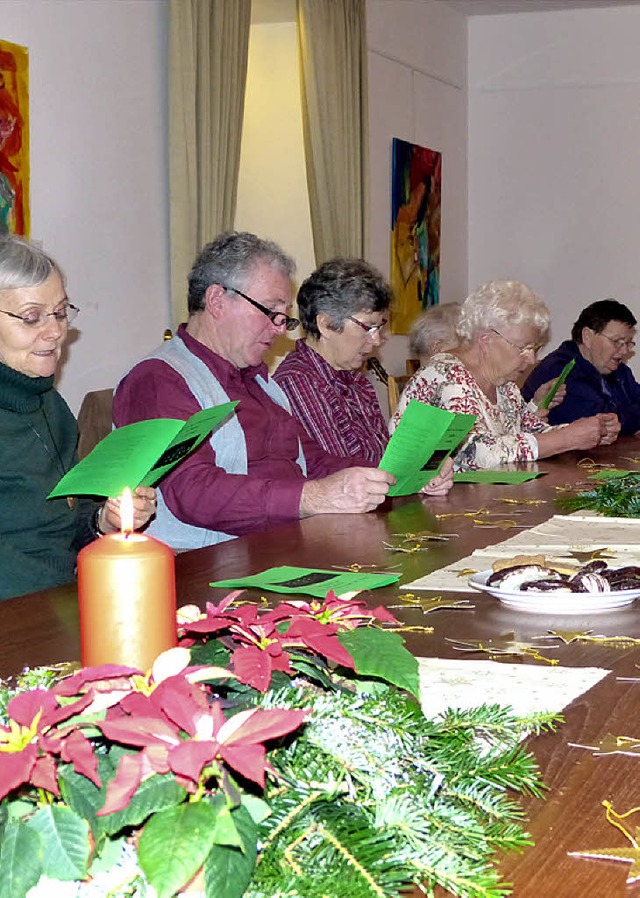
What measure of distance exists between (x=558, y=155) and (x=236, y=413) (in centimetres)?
584

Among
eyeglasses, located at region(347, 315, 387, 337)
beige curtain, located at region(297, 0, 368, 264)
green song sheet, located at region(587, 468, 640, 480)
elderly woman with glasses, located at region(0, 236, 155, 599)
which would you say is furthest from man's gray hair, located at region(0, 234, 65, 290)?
beige curtain, located at region(297, 0, 368, 264)

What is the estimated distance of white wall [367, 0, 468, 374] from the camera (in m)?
7.34

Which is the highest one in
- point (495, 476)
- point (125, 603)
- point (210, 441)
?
point (125, 603)

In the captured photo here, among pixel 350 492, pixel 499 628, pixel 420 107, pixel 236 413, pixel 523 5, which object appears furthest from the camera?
pixel 523 5

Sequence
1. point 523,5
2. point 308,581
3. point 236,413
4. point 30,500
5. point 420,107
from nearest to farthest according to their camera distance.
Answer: point 308,581 → point 30,500 → point 236,413 → point 420,107 → point 523,5

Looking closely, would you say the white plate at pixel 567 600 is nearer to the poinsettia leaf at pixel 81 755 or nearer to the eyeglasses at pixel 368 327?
the poinsettia leaf at pixel 81 755

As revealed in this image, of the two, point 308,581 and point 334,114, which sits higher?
point 334,114

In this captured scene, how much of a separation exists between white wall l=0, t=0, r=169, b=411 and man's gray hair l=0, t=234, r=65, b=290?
188cm

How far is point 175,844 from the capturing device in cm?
67

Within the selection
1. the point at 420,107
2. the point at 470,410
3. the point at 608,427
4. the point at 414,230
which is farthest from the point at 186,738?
the point at 420,107

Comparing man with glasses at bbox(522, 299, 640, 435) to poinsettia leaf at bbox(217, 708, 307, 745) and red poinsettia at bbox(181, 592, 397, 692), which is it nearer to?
red poinsettia at bbox(181, 592, 397, 692)

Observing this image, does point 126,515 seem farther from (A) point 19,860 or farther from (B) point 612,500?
(B) point 612,500

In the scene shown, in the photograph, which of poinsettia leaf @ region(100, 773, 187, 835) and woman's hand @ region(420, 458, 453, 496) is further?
woman's hand @ region(420, 458, 453, 496)

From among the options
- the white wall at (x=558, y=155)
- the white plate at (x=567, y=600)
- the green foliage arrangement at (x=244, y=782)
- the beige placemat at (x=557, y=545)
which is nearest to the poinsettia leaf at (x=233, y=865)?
the green foliage arrangement at (x=244, y=782)
